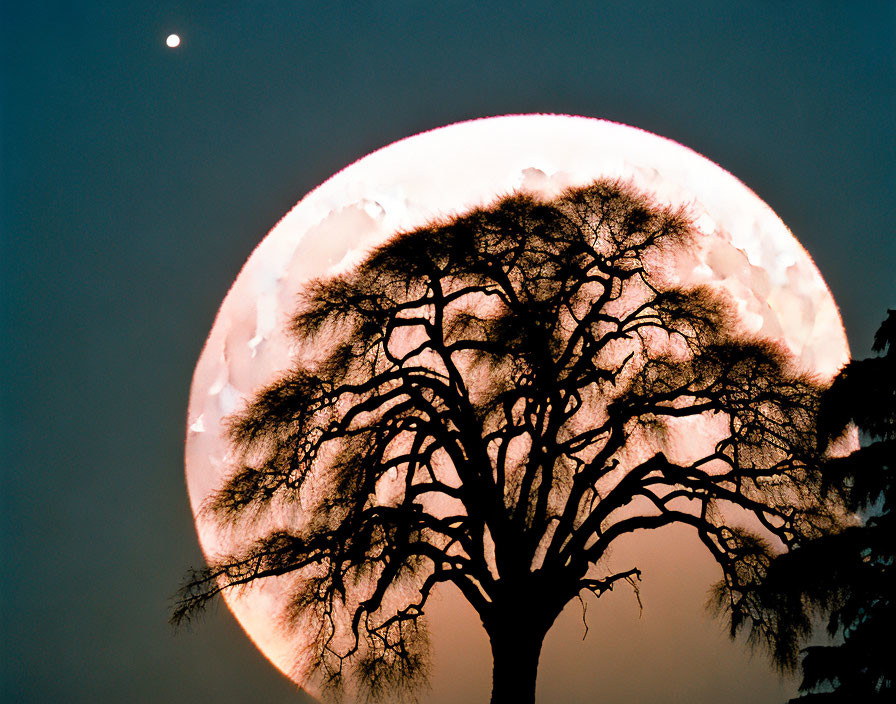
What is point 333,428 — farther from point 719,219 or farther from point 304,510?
point 719,219

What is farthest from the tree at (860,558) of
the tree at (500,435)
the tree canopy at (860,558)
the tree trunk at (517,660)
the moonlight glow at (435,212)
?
the moonlight glow at (435,212)

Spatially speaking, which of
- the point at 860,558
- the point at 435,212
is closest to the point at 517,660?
the point at 860,558

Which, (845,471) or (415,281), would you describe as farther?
(415,281)

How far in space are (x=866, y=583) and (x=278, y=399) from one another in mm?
5496

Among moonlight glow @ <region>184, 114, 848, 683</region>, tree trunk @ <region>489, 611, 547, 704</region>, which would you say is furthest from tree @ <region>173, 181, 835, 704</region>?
moonlight glow @ <region>184, 114, 848, 683</region>

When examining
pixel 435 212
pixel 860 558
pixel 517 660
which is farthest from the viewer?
pixel 435 212

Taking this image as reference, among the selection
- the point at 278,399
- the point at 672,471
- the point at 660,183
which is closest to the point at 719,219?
the point at 660,183

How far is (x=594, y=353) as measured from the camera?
27.6 feet

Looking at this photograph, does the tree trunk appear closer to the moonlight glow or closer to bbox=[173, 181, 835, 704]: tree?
bbox=[173, 181, 835, 704]: tree

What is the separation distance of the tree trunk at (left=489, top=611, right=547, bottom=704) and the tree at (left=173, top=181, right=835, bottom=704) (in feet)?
0.05

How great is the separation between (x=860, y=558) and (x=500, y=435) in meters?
3.83

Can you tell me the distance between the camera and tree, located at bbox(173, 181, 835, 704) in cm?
781

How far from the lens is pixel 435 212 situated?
10062mm

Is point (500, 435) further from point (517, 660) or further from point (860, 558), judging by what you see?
point (860, 558)
